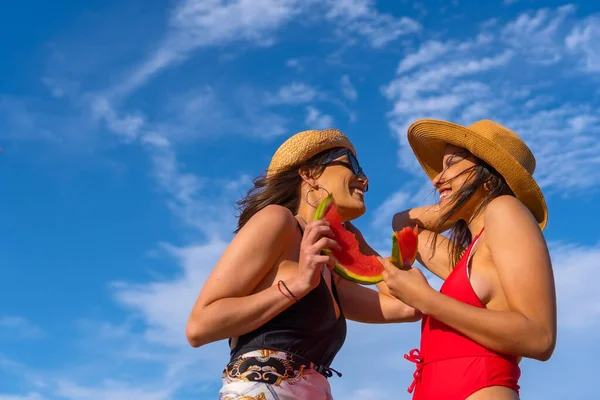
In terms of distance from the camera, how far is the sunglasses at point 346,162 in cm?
608

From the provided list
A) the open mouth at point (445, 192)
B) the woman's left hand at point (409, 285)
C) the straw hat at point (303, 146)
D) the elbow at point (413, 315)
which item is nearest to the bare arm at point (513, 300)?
the woman's left hand at point (409, 285)

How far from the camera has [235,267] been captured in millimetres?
5043

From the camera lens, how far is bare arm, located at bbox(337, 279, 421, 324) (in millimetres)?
5871

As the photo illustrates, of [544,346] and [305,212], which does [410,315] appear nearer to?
[305,212]

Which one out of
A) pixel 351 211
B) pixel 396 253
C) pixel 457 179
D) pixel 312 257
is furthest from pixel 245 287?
pixel 457 179

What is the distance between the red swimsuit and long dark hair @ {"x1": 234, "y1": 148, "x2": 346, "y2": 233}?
1.61 metres

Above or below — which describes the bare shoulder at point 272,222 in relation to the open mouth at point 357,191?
below

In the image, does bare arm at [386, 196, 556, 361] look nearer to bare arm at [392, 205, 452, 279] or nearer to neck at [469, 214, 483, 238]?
neck at [469, 214, 483, 238]

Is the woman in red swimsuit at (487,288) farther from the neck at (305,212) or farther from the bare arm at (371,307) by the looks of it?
the neck at (305,212)

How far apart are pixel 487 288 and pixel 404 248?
2.16ft

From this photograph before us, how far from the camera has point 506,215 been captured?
4703 millimetres

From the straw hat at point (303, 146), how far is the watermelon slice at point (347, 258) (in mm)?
736

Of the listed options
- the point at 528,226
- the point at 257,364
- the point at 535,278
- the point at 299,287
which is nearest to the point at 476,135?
the point at 528,226

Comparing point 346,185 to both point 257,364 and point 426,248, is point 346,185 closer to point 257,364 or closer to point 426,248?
point 426,248
